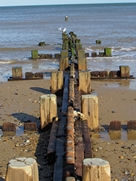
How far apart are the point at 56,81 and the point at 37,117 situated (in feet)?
7.58

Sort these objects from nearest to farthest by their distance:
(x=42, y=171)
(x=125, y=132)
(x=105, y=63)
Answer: (x=42, y=171)
(x=125, y=132)
(x=105, y=63)

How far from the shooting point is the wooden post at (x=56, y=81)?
1210 centimetres

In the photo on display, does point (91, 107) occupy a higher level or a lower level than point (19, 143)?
higher

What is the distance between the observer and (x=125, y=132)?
8.80 metres

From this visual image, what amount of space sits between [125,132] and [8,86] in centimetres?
615

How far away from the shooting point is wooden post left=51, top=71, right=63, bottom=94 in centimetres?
1210

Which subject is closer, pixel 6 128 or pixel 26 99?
pixel 6 128

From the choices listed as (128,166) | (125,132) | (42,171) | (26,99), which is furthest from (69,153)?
(26,99)

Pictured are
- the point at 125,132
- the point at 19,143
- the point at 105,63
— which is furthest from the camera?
the point at 105,63

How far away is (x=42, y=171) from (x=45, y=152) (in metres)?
0.83

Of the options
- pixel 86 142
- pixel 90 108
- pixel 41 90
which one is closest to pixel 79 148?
pixel 86 142

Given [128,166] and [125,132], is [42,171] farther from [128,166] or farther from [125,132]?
[125,132]

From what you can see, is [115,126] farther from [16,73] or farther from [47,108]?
[16,73]

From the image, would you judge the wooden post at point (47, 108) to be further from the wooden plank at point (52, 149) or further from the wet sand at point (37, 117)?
the wooden plank at point (52, 149)
